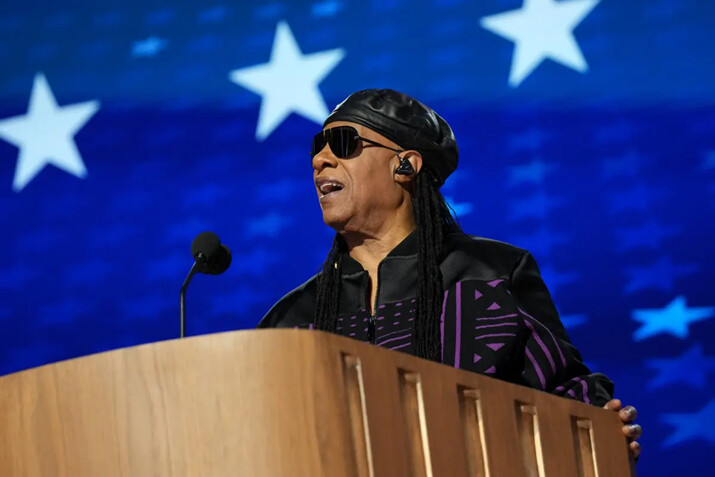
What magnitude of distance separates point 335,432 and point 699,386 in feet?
5.87

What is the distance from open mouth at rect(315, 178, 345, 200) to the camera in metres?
2.52

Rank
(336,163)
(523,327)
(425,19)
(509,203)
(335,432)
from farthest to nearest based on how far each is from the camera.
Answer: (425,19) → (509,203) → (336,163) → (523,327) → (335,432)

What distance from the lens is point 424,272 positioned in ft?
7.95

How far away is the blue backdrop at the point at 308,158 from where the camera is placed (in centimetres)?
303

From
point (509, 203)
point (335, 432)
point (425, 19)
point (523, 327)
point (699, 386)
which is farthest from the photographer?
point (425, 19)

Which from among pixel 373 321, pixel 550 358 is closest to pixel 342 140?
pixel 373 321

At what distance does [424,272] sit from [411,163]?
0.30 meters

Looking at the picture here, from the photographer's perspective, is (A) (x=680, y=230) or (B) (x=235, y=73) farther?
(B) (x=235, y=73)

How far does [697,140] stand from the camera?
307 centimetres

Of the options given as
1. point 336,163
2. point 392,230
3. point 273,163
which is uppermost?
point 273,163

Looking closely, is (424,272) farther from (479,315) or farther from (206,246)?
(206,246)

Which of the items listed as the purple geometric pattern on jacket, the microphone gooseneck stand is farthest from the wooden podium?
the purple geometric pattern on jacket

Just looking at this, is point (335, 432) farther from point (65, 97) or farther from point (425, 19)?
point (65, 97)

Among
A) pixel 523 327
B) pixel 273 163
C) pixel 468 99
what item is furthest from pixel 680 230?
pixel 273 163
